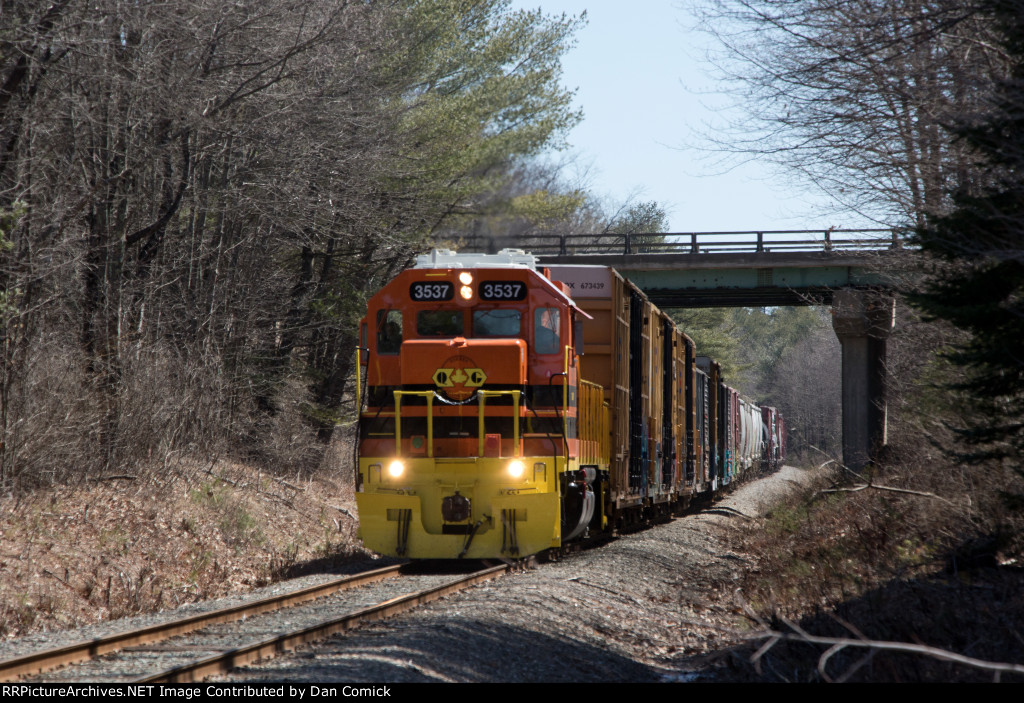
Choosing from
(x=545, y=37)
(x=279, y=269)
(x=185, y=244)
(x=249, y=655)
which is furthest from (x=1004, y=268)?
(x=545, y=37)

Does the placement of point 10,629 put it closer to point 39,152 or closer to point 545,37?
point 39,152

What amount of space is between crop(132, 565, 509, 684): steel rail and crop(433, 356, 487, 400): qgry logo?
218 cm

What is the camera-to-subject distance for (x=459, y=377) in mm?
12070

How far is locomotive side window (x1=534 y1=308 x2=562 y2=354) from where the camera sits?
1225 cm

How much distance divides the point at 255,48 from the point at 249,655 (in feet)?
39.7

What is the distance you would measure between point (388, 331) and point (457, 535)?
256cm

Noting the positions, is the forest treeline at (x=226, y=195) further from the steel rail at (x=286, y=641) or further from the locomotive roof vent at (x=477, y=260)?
the steel rail at (x=286, y=641)

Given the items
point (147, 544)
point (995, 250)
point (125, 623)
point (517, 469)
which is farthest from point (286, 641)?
point (147, 544)

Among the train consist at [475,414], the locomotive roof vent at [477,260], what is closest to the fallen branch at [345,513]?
the train consist at [475,414]

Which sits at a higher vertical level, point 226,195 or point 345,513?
point 226,195

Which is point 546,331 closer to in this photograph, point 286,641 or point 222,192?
point 286,641

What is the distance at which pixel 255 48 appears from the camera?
16.9 m

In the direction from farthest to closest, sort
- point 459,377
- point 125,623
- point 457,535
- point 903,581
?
1. point 459,377
2. point 457,535
3. point 903,581
4. point 125,623

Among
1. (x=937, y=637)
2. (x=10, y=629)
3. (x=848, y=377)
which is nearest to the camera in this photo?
(x=937, y=637)
